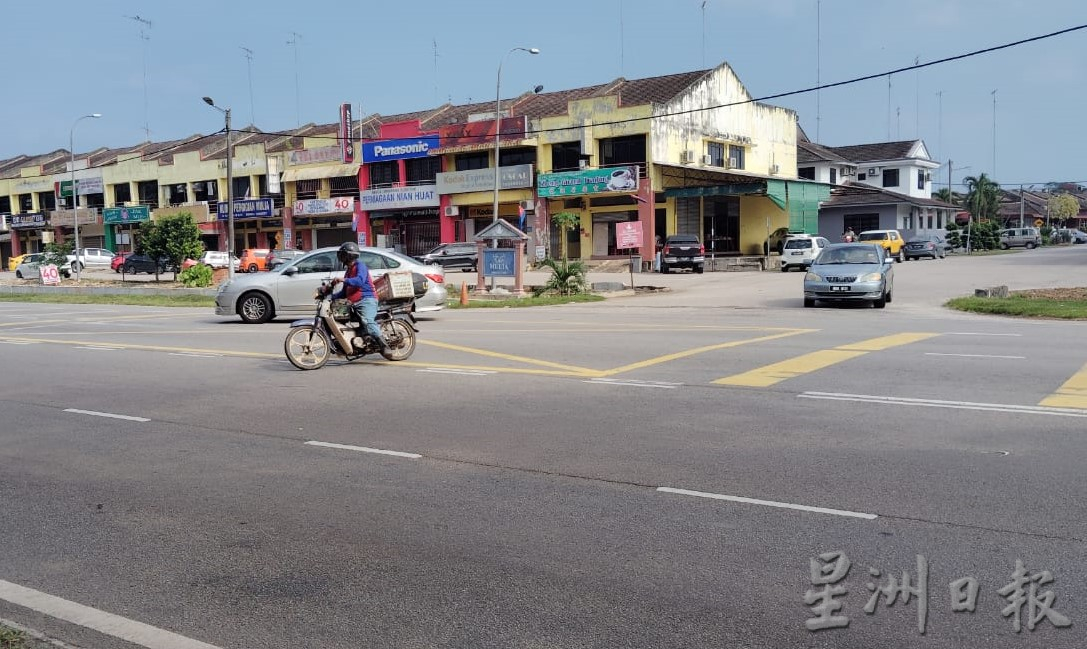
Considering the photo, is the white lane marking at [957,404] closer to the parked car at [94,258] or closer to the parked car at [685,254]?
the parked car at [685,254]

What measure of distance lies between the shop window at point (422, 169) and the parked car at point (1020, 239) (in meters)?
41.3

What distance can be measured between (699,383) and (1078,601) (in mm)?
6329

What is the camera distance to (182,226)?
41.1m

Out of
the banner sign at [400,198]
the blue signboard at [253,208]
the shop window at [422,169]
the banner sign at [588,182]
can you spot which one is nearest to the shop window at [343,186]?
the banner sign at [400,198]

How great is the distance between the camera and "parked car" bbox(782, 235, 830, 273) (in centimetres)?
4022

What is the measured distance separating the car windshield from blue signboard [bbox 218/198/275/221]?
4619cm

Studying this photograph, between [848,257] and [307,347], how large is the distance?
14.9 meters

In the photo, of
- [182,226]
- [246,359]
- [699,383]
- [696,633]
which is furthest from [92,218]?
[696,633]

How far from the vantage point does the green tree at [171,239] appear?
40.9m

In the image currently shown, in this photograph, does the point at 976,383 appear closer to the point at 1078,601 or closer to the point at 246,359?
the point at 1078,601

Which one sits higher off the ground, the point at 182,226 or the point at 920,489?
the point at 182,226

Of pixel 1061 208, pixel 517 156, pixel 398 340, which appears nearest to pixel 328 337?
pixel 398 340

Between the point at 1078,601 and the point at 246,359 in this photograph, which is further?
the point at 246,359

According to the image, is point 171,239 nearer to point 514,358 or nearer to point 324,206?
point 324,206
